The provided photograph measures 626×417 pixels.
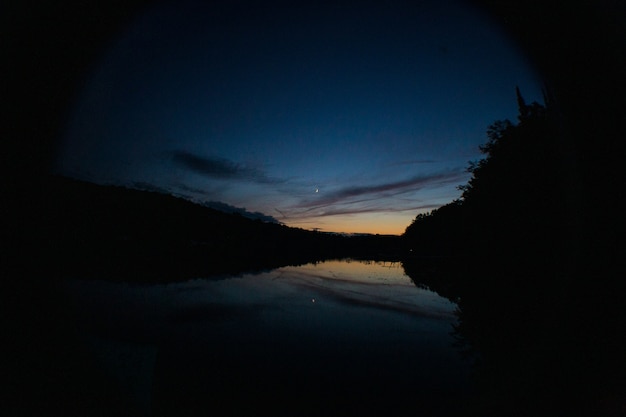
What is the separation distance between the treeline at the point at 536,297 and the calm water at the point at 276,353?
122 centimetres

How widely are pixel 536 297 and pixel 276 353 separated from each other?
15.0 metres

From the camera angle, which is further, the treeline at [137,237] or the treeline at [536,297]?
the treeline at [137,237]

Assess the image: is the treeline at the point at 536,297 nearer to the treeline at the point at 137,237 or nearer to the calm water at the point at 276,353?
the calm water at the point at 276,353

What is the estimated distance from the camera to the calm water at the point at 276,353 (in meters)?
5.38

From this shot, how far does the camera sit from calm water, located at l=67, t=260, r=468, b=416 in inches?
212

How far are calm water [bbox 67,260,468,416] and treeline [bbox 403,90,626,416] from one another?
48.0 inches

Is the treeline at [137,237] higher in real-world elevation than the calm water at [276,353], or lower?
higher

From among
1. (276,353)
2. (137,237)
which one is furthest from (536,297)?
(137,237)

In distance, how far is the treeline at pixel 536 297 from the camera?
5488mm

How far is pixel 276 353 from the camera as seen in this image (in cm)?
786

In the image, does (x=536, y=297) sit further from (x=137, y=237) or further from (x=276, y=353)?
(x=137, y=237)

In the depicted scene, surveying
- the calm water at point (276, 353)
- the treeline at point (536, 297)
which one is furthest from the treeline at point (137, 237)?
the treeline at point (536, 297)

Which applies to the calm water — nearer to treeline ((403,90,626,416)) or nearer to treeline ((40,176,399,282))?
treeline ((403,90,626,416))

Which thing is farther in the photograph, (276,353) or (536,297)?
(536,297)
